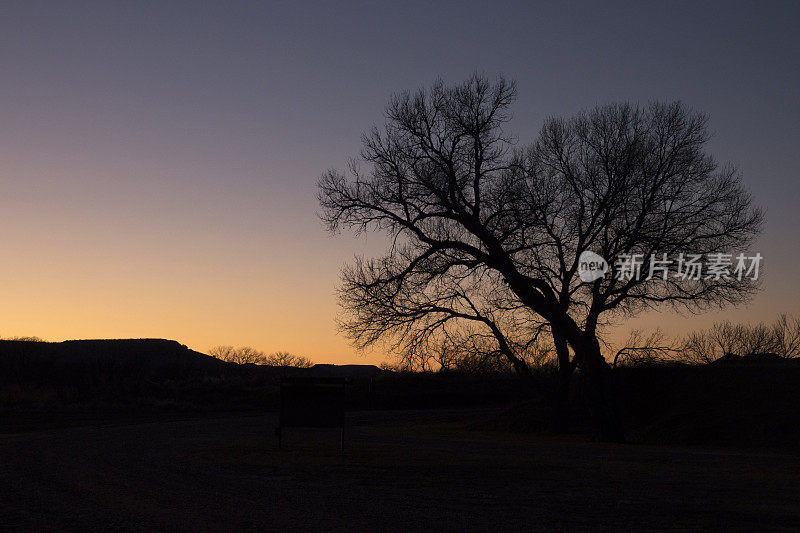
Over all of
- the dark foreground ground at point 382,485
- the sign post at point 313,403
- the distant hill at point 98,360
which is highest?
the distant hill at point 98,360

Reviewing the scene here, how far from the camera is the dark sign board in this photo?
786 inches

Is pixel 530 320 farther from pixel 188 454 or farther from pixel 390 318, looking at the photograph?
pixel 188 454

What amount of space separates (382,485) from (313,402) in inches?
301

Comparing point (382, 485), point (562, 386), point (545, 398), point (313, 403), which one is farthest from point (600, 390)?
point (382, 485)

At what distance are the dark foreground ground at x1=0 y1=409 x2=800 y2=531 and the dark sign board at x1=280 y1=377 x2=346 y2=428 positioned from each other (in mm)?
795

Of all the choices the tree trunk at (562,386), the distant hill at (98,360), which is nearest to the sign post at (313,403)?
the tree trunk at (562,386)

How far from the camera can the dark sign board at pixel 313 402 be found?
20.0 metres

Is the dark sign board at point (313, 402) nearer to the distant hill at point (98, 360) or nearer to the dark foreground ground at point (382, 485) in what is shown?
the dark foreground ground at point (382, 485)

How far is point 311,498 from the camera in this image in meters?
11.4

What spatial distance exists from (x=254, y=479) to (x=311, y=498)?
8.28 feet

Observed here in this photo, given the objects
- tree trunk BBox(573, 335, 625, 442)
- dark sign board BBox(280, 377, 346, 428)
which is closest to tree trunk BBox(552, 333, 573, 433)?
tree trunk BBox(573, 335, 625, 442)

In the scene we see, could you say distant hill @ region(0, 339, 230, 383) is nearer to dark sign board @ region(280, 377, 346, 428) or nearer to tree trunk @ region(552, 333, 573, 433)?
tree trunk @ region(552, 333, 573, 433)

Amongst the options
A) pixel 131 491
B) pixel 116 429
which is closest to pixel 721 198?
pixel 131 491

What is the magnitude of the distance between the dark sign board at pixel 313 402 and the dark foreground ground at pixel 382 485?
2.61 ft
